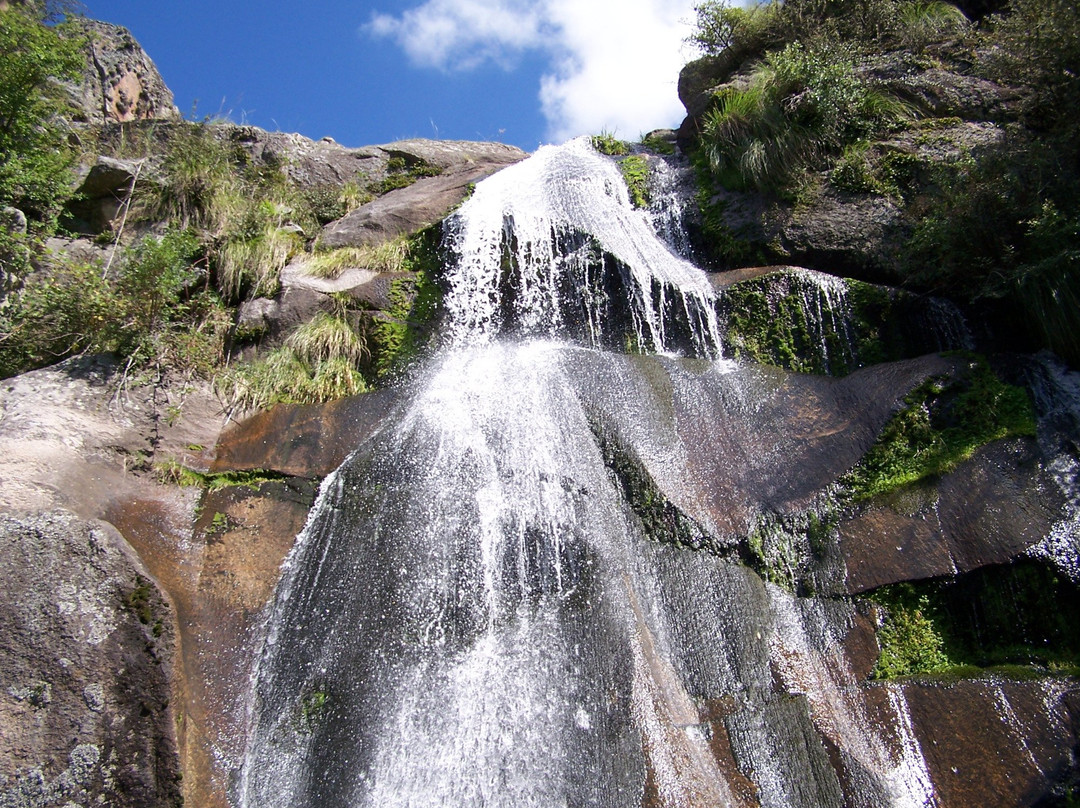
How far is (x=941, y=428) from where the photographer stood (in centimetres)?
508

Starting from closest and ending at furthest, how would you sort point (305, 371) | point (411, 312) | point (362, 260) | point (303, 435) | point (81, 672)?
point (81, 672)
point (303, 435)
point (305, 371)
point (411, 312)
point (362, 260)

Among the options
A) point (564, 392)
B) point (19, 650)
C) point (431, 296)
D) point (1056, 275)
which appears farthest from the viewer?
point (431, 296)

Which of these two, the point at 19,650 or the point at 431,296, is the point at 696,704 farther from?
the point at 431,296

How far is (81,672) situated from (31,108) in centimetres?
715

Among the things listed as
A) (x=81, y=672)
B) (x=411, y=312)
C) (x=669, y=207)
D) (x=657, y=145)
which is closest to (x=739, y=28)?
(x=657, y=145)

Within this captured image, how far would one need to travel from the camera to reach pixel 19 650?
3.59 metres

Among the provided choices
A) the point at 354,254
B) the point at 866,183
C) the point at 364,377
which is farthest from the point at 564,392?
the point at 866,183

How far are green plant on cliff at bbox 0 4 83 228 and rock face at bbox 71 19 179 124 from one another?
2.66m

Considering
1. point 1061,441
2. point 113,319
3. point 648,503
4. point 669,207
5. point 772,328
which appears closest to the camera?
point 1061,441

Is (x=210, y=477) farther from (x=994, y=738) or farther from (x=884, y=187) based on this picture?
(x=884, y=187)

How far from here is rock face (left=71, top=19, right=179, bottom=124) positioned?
1105cm

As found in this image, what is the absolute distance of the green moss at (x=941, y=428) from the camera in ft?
15.9

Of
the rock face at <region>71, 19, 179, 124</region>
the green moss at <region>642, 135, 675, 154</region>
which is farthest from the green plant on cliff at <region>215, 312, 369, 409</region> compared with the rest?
the rock face at <region>71, 19, 179, 124</region>

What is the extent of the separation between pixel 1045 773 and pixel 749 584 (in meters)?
1.78
